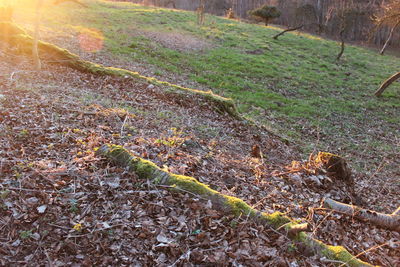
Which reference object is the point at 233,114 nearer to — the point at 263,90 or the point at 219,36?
the point at 263,90

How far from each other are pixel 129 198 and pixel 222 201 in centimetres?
122

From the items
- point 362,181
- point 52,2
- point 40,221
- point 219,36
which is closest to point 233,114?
point 362,181

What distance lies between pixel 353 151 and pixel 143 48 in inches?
515

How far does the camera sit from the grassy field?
39.4 ft

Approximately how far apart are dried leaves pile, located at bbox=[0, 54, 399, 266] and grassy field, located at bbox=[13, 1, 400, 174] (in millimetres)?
5411

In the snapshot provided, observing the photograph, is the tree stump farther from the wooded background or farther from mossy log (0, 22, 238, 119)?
the wooded background

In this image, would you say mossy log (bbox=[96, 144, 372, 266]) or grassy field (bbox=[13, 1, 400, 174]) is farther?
grassy field (bbox=[13, 1, 400, 174])

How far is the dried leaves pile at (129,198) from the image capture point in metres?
3.03

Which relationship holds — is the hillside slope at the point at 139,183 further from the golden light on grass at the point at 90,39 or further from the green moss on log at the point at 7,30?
the golden light on grass at the point at 90,39

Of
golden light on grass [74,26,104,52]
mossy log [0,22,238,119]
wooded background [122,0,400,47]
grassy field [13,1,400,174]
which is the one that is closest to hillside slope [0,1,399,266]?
mossy log [0,22,238,119]

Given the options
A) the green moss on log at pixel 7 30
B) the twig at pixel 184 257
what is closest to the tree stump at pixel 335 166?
the twig at pixel 184 257

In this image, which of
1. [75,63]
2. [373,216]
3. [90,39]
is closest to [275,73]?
[90,39]

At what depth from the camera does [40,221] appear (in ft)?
10.3

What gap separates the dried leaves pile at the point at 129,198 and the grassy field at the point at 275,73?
17.8 feet
